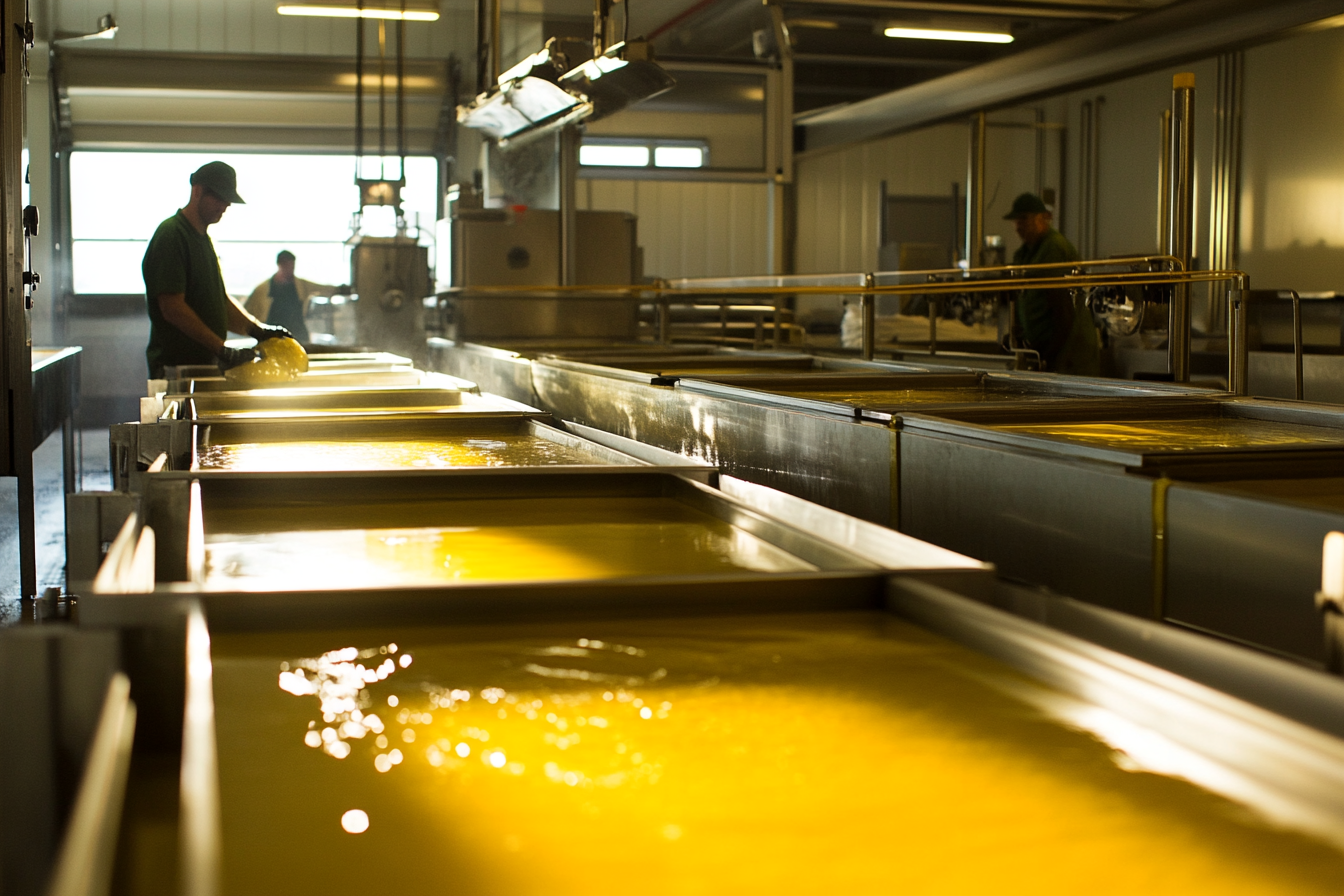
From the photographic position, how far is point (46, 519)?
17.9ft

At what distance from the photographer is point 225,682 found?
1.02m

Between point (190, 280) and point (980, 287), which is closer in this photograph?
point (980, 287)

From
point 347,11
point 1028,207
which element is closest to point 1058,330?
point 1028,207

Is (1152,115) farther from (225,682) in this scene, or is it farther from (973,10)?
(225,682)

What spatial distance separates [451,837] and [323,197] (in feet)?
34.7

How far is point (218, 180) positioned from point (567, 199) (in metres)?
2.54

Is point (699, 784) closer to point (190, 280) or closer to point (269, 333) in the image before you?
point (269, 333)

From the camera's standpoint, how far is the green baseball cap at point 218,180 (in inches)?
156

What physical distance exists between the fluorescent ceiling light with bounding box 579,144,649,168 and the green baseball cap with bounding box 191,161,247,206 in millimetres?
6476

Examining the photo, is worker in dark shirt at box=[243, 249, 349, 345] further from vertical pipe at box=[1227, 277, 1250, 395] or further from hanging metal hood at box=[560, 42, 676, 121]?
vertical pipe at box=[1227, 277, 1250, 395]

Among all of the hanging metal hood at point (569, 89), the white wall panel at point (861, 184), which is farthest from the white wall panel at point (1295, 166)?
the hanging metal hood at point (569, 89)

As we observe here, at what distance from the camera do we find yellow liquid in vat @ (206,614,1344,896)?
2.36 feet

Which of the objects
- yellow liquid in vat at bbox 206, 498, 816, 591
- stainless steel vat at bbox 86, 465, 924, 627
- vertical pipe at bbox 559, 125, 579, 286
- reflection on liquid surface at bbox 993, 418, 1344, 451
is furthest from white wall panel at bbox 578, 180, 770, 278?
yellow liquid in vat at bbox 206, 498, 816, 591

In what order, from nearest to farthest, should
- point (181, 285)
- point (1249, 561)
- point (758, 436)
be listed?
point (1249, 561) < point (758, 436) < point (181, 285)
